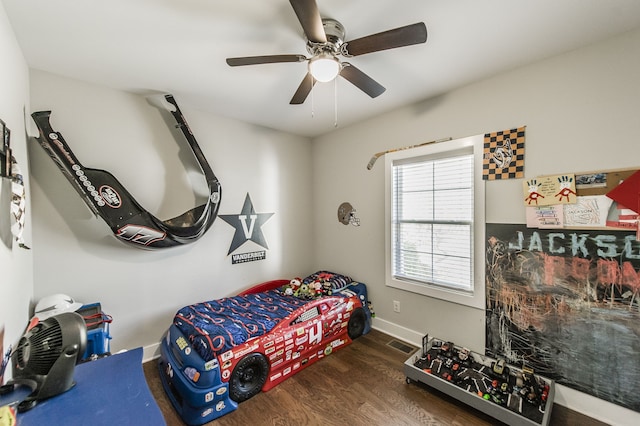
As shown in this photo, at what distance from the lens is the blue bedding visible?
6.24 feet

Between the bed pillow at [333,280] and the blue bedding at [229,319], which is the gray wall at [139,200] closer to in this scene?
the blue bedding at [229,319]

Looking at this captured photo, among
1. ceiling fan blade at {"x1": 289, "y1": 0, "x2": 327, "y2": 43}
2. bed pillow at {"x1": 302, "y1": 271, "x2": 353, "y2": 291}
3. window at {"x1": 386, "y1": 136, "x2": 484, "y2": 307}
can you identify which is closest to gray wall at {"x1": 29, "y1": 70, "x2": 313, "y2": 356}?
bed pillow at {"x1": 302, "y1": 271, "x2": 353, "y2": 291}

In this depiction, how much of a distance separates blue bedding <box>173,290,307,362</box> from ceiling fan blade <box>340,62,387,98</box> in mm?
2033

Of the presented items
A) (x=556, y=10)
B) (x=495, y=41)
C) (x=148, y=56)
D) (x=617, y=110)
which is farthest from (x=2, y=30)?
(x=617, y=110)

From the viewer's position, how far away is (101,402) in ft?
3.20

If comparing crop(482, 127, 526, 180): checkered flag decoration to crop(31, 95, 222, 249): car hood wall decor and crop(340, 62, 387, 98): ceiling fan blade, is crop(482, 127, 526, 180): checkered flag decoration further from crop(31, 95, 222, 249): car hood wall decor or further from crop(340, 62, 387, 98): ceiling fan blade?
crop(31, 95, 222, 249): car hood wall decor

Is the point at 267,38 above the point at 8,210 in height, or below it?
above

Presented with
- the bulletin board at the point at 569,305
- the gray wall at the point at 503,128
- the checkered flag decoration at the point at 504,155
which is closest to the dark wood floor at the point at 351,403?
the bulletin board at the point at 569,305

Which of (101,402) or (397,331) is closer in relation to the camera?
(101,402)

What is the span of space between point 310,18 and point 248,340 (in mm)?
2137

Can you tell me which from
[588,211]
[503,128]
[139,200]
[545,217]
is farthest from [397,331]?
[139,200]

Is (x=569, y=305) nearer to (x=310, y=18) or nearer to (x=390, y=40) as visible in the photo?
(x=390, y=40)

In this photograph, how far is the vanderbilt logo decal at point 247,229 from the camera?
9.88 ft

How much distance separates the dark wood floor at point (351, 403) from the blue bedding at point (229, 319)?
1.51 feet
